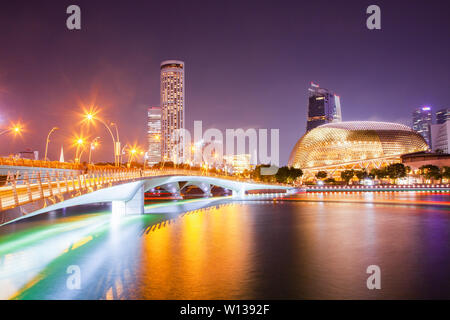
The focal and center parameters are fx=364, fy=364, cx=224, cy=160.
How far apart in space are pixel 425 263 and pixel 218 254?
978 cm

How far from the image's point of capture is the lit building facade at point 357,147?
148375mm

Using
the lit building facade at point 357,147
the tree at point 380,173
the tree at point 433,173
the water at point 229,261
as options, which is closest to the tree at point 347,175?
the tree at point 380,173

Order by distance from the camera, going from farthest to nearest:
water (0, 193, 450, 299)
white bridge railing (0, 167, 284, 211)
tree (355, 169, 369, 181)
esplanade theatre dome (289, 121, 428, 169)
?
esplanade theatre dome (289, 121, 428, 169)
tree (355, 169, 369, 181)
white bridge railing (0, 167, 284, 211)
water (0, 193, 450, 299)

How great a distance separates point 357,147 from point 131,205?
131738 millimetres

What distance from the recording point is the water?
40.9ft

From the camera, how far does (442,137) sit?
169 m

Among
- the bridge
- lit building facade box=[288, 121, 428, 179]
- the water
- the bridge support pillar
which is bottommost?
the water

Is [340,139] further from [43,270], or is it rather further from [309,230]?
[43,270]

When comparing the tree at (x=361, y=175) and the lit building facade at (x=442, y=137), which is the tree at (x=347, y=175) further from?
the lit building facade at (x=442, y=137)

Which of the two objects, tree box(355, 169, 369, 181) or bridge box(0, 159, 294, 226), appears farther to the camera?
tree box(355, 169, 369, 181)

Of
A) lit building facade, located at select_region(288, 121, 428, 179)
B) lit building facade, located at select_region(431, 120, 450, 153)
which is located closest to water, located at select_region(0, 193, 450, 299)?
lit building facade, located at select_region(288, 121, 428, 179)

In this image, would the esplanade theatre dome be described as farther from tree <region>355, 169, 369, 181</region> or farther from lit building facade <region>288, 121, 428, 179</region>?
tree <region>355, 169, 369, 181</region>

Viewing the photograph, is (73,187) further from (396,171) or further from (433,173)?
(433,173)

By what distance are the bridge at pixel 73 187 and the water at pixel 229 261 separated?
8.76 feet
